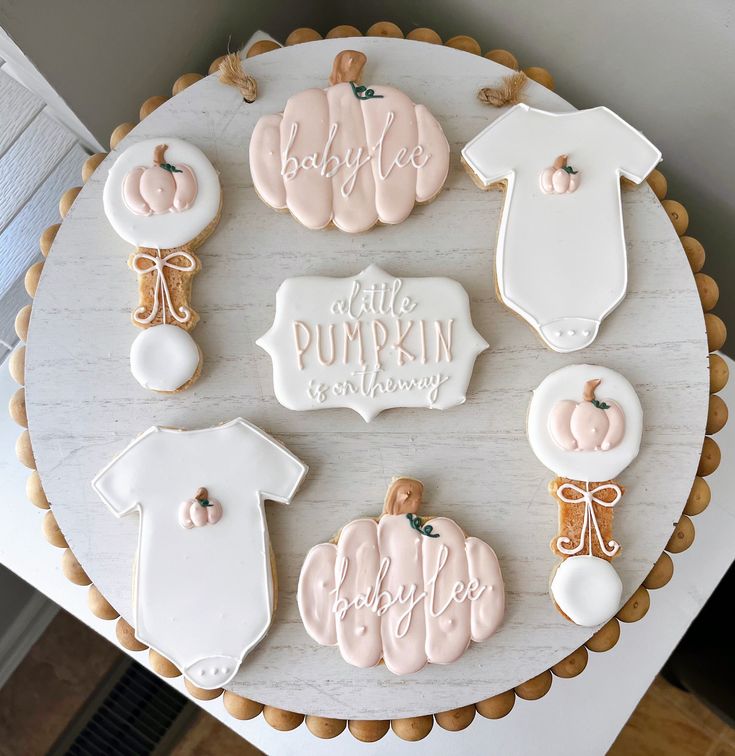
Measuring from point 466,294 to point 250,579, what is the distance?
0.51 meters

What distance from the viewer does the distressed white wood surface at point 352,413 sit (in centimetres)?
108

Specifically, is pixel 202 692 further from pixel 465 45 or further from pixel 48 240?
pixel 465 45

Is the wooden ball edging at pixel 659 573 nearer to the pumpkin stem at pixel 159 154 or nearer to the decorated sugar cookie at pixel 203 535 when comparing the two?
the decorated sugar cookie at pixel 203 535

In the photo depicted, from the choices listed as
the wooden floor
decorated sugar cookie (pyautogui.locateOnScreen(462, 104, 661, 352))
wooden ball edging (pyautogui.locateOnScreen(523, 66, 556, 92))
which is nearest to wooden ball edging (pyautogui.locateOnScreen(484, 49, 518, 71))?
wooden ball edging (pyautogui.locateOnScreen(523, 66, 556, 92))

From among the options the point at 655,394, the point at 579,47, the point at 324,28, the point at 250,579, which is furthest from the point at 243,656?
the point at 324,28

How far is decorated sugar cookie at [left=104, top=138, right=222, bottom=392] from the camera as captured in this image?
1076mm

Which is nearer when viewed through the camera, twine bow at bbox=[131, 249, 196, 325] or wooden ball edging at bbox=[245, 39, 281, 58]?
twine bow at bbox=[131, 249, 196, 325]

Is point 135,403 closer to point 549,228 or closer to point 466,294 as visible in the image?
point 466,294

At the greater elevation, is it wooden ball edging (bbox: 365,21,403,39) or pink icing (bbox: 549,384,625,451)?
wooden ball edging (bbox: 365,21,403,39)

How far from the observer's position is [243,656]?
1052mm

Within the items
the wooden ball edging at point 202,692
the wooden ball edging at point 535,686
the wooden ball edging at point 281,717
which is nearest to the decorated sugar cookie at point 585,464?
the wooden ball edging at point 535,686

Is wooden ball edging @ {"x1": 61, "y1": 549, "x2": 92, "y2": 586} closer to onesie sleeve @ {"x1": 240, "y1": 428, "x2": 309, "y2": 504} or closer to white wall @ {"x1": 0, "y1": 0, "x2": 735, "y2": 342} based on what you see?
onesie sleeve @ {"x1": 240, "y1": 428, "x2": 309, "y2": 504}

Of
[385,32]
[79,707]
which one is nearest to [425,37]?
[385,32]

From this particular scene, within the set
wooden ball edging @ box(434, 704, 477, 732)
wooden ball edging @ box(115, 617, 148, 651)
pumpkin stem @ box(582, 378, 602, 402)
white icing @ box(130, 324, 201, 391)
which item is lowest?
wooden ball edging @ box(434, 704, 477, 732)
